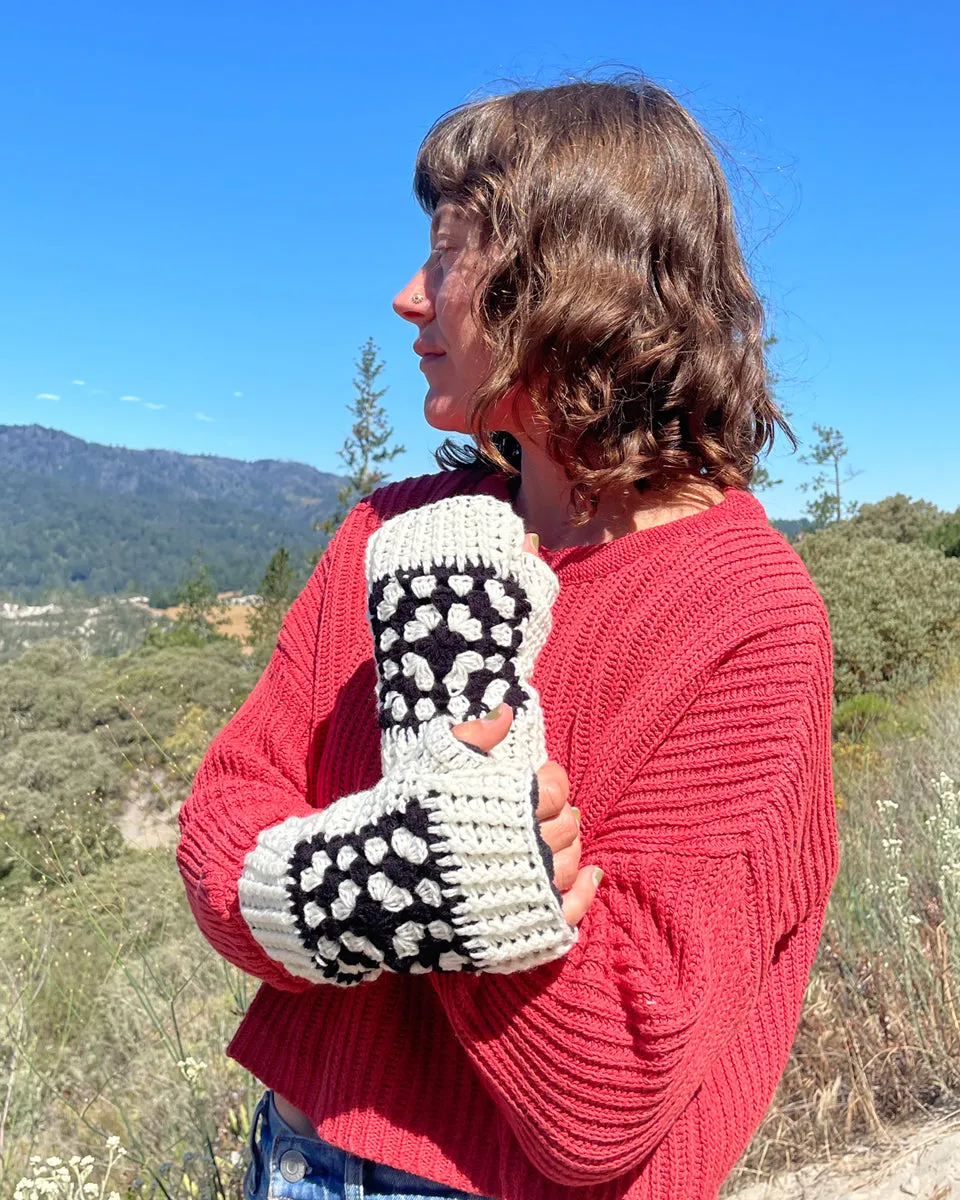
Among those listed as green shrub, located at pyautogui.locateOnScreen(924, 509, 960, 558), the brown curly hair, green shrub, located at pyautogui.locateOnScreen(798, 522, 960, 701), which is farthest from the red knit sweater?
green shrub, located at pyautogui.locateOnScreen(924, 509, 960, 558)

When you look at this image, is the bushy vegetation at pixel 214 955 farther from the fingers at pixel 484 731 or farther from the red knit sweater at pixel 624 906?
the fingers at pixel 484 731

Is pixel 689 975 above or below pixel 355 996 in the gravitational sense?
above

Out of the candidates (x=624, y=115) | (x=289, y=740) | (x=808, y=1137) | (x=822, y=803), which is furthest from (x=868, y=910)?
(x=624, y=115)

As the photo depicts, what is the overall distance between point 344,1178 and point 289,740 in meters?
0.55

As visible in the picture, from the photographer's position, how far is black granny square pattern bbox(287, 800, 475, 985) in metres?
0.90

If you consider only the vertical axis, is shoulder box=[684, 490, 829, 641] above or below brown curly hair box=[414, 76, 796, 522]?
below

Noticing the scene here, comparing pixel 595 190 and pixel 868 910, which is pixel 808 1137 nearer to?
pixel 868 910

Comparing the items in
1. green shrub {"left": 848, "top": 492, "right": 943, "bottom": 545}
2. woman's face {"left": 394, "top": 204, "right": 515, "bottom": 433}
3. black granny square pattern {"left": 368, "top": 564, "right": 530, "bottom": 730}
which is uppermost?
green shrub {"left": 848, "top": 492, "right": 943, "bottom": 545}

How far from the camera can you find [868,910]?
10.5ft

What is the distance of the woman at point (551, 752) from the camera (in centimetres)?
92

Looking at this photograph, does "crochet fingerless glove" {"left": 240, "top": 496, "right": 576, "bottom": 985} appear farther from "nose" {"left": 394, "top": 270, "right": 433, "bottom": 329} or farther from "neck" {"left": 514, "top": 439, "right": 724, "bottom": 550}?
"nose" {"left": 394, "top": 270, "right": 433, "bottom": 329}

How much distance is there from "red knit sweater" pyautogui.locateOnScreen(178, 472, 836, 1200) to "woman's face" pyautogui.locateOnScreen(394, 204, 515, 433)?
275 mm

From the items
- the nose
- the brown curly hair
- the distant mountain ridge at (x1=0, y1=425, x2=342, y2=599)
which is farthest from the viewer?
the distant mountain ridge at (x1=0, y1=425, x2=342, y2=599)

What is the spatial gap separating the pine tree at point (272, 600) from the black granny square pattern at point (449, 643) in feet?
60.5
